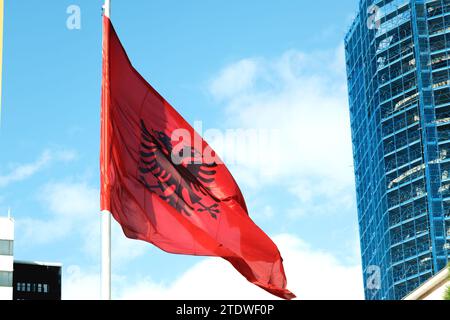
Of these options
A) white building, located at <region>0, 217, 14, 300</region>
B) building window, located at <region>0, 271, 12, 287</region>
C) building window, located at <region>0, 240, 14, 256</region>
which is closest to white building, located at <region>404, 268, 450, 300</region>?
white building, located at <region>0, 217, 14, 300</region>

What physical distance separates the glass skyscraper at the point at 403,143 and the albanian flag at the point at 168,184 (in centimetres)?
9451

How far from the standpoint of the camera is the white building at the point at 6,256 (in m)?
124

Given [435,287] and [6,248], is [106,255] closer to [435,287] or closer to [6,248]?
[435,287]

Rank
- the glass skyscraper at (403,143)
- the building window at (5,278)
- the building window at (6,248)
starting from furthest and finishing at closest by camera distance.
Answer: the building window at (6,248) → the building window at (5,278) → the glass skyscraper at (403,143)

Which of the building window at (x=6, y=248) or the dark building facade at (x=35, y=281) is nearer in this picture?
the building window at (x=6, y=248)

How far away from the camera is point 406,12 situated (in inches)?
4978

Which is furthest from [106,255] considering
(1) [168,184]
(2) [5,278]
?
(2) [5,278]

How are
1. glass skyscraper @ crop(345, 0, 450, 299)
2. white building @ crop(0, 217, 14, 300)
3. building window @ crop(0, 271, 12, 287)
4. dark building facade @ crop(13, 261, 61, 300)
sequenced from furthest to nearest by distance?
dark building facade @ crop(13, 261, 61, 300)
building window @ crop(0, 271, 12, 287)
white building @ crop(0, 217, 14, 300)
glass skyscraper @ crop(345, 0, 450, 299)

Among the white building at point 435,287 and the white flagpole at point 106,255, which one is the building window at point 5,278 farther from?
the white flagpole at point 106,255

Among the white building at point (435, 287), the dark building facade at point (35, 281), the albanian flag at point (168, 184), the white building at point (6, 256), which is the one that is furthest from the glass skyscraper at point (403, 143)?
the albanian flag at point (168, 184)

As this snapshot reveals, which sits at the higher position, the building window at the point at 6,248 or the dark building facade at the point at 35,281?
the building window at the point at 6,248

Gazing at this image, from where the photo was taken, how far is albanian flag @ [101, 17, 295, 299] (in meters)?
18.1

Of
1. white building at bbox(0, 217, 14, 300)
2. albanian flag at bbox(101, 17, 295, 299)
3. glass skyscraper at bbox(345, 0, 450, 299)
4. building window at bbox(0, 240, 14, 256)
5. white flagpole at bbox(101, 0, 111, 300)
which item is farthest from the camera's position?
building window at bbox(0, 240, 14, 256)

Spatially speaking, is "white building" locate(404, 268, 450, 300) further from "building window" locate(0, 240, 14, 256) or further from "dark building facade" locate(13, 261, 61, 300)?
"dark building facade" locate(13, 261, 61, 300)
